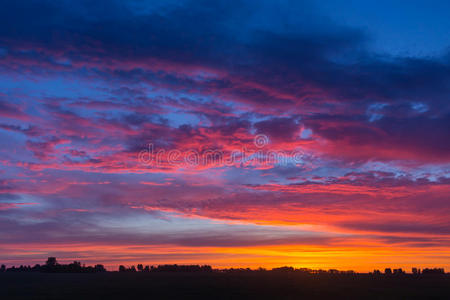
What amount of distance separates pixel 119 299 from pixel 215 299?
20.9 metres

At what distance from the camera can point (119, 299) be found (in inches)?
3423

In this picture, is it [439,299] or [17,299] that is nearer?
[17,299]

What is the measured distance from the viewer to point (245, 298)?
295 ft

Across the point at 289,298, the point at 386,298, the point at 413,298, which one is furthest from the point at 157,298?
the point at 413,298

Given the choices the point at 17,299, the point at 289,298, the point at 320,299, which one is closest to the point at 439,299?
the point at 320,299

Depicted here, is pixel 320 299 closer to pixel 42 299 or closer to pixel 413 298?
pixel 413 298

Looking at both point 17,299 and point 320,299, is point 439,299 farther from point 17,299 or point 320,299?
point 17,299

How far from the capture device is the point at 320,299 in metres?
87.0

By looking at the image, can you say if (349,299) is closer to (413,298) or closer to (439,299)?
(413,298)

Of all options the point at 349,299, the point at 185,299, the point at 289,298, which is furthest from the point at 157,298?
the point at 349,299

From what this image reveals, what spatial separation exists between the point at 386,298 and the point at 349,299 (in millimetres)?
10326

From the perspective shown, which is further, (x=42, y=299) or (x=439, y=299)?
(x=439, y=299)

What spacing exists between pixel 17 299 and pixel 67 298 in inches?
435

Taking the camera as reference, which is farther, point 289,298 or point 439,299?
point 439,299
